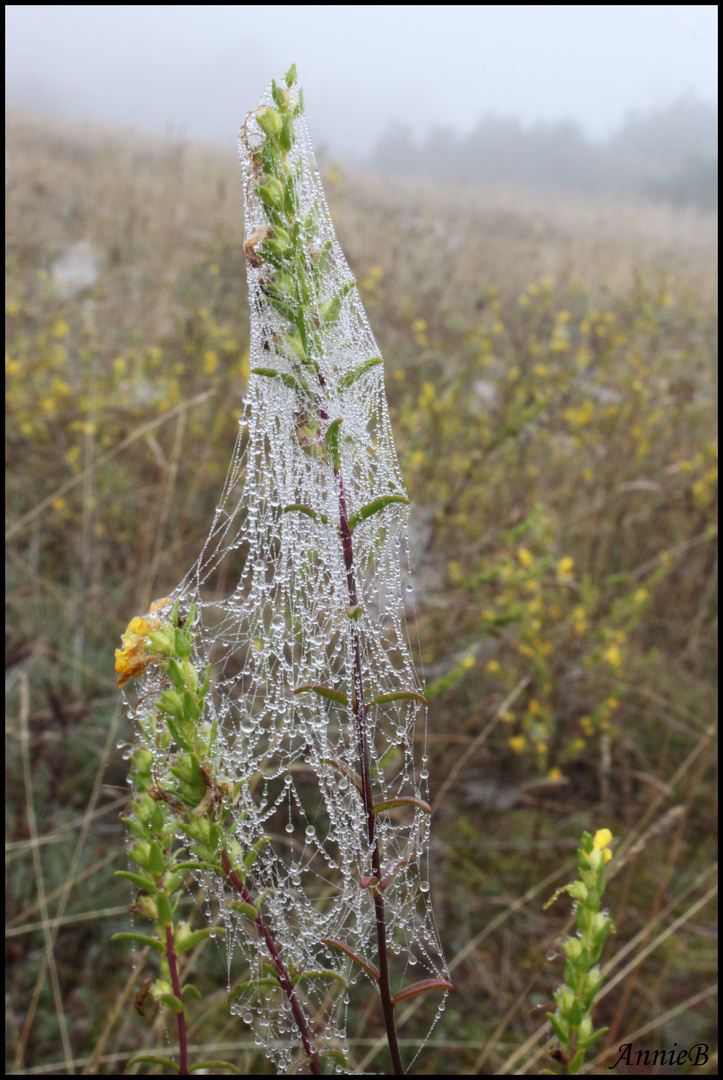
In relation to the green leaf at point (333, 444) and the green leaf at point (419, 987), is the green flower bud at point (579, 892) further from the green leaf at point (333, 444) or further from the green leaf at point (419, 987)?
the green leaf at point (333, 444)

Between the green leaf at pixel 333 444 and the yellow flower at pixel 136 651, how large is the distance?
24 centimetres

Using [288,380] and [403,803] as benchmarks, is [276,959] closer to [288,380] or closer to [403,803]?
[403,803]

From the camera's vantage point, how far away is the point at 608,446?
3.92 m

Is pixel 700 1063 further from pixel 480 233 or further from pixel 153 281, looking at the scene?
pixel 480 233

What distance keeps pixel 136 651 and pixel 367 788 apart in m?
0.29

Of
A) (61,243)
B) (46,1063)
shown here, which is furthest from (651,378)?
(61,243)

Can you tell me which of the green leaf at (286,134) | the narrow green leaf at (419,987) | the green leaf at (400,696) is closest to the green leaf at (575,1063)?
the narrow green leaf at (419,987)

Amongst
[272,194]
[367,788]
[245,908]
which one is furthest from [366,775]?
[272,194]

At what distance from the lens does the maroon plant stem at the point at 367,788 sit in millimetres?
713

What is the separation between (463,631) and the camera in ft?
8.82

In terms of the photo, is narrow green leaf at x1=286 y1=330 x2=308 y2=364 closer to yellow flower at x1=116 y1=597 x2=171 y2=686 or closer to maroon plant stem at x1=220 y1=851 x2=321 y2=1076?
yellow flower at x1=116 y1=597 x2=171 y2=686

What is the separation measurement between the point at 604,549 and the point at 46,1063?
9.59 feet

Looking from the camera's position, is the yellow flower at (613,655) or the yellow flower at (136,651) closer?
the yellow flower at (136,651)

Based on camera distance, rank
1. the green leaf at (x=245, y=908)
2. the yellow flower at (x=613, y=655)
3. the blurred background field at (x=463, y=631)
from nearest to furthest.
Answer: the green leaf at (x=245, y=908), the blurred background field at (x=463, y=631), the yellow flower at (x=613, y=655)
